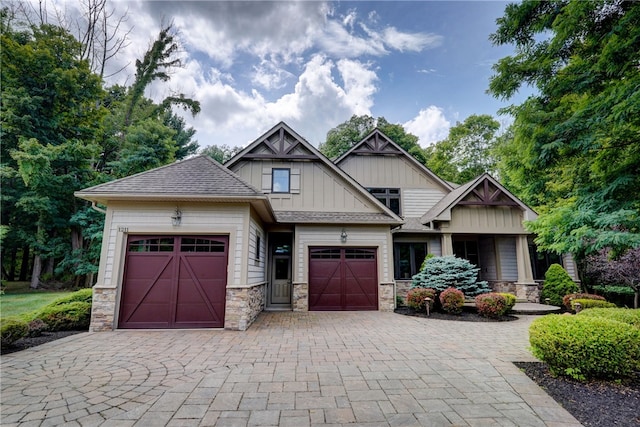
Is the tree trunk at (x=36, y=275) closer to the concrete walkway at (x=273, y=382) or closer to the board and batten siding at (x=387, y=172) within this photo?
the concrete walkway at (x=273, y=382)

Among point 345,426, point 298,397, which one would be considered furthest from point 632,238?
point 298,397

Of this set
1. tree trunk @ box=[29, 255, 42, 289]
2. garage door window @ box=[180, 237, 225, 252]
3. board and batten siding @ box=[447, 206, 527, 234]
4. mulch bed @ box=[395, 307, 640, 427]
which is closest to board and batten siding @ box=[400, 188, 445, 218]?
board and batten siding @ box=[447, 206, 527, 234]

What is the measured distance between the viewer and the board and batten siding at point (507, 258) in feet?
40.5

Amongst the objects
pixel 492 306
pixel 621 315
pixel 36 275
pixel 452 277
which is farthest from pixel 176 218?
pixel 36 275

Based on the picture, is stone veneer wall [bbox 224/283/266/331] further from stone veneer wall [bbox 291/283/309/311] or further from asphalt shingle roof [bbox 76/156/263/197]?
stone veneer wall [bbox 291/283/309/311]

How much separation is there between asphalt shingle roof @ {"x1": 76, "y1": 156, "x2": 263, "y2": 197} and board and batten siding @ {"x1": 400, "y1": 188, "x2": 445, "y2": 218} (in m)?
8.26

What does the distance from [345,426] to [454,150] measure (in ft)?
78.0

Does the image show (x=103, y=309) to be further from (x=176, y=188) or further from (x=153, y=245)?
(x=176, y=188)

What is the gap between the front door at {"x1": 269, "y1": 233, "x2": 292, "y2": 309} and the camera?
1097cm

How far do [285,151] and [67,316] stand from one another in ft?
26.1

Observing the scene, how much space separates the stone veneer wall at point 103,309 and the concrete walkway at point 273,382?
1.08ft

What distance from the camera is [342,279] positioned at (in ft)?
33.2

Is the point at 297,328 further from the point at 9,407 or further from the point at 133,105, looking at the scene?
the point at 133,105

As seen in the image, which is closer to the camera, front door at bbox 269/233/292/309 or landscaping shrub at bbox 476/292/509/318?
landscaping shrub at bbox 476/292/509/318
